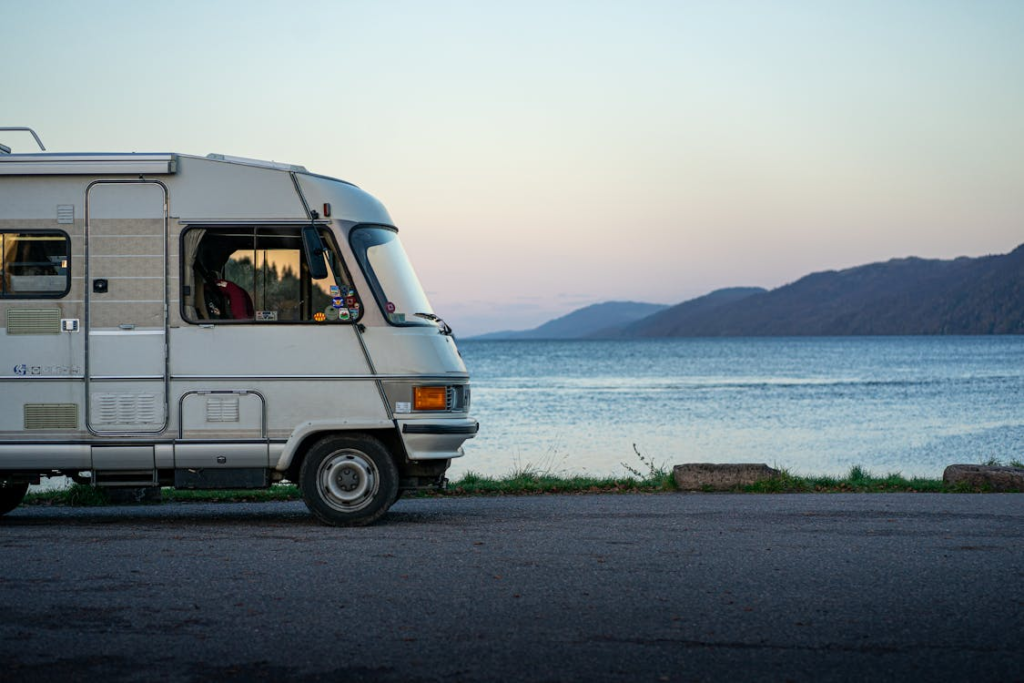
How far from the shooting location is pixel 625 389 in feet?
203

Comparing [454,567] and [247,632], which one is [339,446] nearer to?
[454,567]

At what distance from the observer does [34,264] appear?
10180 mm

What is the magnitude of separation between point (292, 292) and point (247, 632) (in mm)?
4413

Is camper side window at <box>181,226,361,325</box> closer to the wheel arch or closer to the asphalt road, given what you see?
the wheel arch

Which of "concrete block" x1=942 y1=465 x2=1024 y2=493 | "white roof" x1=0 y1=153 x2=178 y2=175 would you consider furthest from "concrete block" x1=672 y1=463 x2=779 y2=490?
"white roof" x1=0 y1=153 x2=178 y2=175

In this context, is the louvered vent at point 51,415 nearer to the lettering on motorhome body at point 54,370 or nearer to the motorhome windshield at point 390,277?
the lettering on motorhome body at point 54,370

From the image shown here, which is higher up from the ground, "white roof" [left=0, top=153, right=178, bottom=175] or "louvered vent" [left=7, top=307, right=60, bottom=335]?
"white roof" [left=0, top=153, right=178, bottom=175]

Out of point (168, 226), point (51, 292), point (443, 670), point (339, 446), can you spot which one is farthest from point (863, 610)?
point (51, 292)

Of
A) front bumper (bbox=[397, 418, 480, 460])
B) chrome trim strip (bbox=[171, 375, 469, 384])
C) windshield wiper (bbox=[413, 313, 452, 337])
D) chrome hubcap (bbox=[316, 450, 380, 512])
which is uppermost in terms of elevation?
windshield wiper (bbox=[413, 313, 452, 337])

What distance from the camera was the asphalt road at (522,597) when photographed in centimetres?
563

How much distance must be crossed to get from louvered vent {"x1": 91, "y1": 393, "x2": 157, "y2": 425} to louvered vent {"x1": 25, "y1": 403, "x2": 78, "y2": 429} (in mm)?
193

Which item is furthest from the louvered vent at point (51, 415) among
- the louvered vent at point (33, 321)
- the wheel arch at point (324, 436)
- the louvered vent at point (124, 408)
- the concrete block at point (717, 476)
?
the concrete block at point (717, 476)

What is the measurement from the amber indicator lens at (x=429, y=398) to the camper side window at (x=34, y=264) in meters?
3.19

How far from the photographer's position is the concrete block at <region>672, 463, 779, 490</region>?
13539 mm
